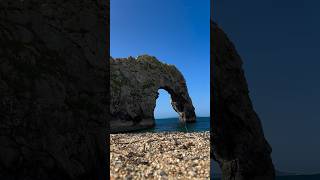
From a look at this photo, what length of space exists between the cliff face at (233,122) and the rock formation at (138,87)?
3382 centimetres

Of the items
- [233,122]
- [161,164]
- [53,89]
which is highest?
[53,89]

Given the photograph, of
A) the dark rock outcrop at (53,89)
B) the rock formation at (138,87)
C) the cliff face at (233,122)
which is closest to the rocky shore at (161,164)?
the dark rock outcrop at (53,89)

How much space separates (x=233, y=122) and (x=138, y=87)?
3877 centimetres

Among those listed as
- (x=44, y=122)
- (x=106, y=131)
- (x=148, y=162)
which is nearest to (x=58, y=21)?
(x=44, y=122)

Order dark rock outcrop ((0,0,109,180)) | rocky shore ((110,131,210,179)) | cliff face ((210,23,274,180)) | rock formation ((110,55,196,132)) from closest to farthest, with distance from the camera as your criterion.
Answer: cliff face ((210,23,274,180)) → dark rock outcrop ((0,0,109,180)) → rocky shore ((110,131,210,179)) → rock formation ((110,55,196,132))

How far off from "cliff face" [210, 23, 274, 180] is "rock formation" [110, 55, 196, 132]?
33.8m

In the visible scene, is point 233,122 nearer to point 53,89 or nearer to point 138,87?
point 53,89

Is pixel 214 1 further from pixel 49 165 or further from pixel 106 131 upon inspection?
pixel 49 165

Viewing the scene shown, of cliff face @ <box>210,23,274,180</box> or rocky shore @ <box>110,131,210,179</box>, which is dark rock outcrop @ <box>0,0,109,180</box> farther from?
rocky shore @ <box>110,131,210,179</box>

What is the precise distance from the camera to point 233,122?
5074 mm

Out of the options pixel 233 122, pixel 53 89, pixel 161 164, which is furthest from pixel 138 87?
pixel 233 122

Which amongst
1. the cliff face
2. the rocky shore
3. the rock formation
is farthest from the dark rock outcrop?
the rock formation

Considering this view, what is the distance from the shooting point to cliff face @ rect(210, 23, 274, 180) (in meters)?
4.88

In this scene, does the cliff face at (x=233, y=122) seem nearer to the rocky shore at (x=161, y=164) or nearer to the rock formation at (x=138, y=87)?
the rocky shore at (x=161, y=164)
